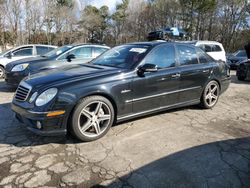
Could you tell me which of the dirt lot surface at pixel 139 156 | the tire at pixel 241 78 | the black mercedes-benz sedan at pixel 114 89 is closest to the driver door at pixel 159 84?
the black mercedes-benz sedan at pixel 114 89

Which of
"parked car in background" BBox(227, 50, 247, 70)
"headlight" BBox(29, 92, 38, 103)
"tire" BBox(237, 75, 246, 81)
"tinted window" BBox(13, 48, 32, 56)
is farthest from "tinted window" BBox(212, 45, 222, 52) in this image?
"headlight" BBox(29, 92, 38, 103)

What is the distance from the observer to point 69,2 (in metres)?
34.1

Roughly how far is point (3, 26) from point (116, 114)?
23158mm

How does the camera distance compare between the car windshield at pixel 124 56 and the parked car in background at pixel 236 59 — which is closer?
the car windshield at pixel 124 56

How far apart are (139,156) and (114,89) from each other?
1135mm

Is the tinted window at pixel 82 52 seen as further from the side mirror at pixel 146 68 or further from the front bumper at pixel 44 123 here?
the front bumper at pixel 44 123

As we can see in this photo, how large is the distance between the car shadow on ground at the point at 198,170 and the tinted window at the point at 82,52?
5.49 metres

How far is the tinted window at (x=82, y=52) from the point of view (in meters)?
8.05

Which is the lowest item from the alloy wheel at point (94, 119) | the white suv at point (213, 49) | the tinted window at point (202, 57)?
the alloy wheel at point (94, 119)

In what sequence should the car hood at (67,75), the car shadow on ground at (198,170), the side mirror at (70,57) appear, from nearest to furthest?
1. the car shadow on ground at (198,170)
2. the car hood at (67,75)
3. the side mirror at (70,57)

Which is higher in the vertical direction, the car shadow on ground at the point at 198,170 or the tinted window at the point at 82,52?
the tinted window at the point at 82,52

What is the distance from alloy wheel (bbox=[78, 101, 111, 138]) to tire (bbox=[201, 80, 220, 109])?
2.50 metres

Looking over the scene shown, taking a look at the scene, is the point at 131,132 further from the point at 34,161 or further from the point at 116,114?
the point at 34,161

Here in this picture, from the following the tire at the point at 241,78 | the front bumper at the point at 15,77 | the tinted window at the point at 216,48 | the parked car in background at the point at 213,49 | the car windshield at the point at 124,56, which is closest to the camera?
the car windshield at the point at 124,56
